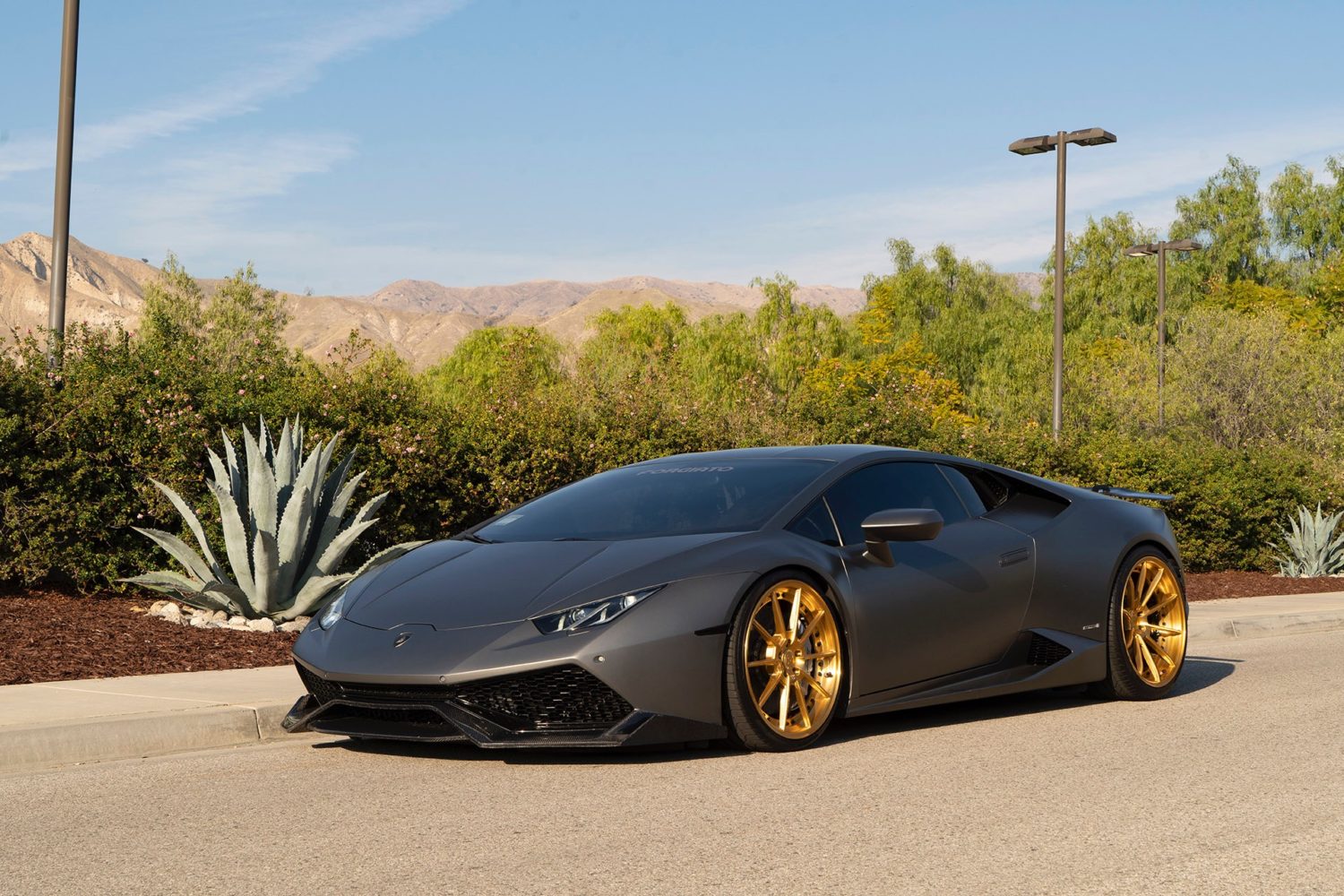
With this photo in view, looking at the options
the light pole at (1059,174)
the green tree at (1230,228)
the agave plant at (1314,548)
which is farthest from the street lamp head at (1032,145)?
the green tree at (1230,228)

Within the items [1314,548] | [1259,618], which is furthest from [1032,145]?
[1259,618]

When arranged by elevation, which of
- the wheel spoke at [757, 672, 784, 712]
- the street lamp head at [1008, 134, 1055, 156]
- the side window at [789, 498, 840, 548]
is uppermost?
the street lamp head at [1008, 134, 1055, 156]

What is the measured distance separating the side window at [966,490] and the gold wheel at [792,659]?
150cm

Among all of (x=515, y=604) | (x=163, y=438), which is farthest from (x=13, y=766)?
(x=163, y=438)

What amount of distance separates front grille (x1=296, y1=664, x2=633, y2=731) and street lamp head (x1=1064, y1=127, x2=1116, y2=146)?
63.6 feet

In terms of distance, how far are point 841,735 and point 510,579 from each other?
1864 mm

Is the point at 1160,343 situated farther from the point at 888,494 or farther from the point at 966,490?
the point at 888,494

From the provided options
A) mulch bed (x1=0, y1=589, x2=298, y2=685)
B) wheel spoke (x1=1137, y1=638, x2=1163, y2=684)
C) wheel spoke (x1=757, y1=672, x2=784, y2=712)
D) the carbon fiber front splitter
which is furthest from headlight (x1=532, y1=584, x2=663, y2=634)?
mulch bed (x1=0, y1=589, x2=298, y2=685)

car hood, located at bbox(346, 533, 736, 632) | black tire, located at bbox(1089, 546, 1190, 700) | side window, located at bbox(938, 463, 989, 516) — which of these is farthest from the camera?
black tire, located at bbox(1089, 546, 1190, 700)

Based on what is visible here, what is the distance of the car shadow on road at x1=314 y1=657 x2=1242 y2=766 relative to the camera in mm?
6559

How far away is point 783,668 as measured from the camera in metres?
6.52

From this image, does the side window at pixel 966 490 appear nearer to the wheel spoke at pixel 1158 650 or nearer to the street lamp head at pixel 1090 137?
the wheel spoke at pixel 1158 650

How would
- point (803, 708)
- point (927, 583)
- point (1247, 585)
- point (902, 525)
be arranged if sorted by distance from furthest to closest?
point (1247, 585), point (927, 583), point (902, 525), point (803, 708)

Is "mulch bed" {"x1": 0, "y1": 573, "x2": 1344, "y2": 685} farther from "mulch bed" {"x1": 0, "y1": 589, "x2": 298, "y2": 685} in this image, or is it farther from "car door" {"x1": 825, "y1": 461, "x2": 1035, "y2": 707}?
"car door" {"x1": 825, "y1": 461, "x2": 1035, "y2": 707}
